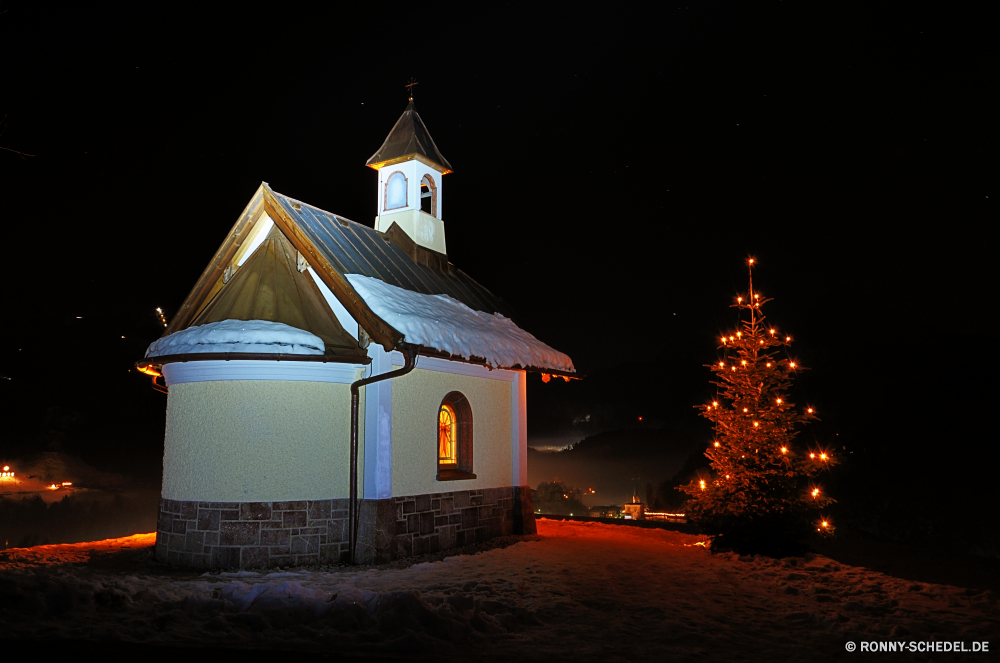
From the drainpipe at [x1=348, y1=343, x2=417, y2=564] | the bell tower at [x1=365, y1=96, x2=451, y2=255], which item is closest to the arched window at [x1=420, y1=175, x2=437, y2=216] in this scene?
the bell tower at [x1=365, y1=96, x2=451, y2=255]

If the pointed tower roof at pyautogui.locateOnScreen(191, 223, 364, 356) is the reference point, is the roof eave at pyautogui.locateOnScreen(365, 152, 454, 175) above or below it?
above

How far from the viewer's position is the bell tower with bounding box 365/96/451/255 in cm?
1451

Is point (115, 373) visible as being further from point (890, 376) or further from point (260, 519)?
point (890, 376)

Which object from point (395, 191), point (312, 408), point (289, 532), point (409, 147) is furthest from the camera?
point (395, 191)

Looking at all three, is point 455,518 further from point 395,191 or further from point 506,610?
point 395,191

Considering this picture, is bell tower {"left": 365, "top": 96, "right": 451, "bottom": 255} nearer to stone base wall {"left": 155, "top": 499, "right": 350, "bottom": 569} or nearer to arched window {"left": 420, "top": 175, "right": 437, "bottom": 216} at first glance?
arched window {"left": 420, "top": 175, "right": 437, "bottom": 216}

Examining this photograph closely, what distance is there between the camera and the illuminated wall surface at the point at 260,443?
8945mm

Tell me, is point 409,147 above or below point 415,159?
above

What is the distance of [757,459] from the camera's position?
10172mm

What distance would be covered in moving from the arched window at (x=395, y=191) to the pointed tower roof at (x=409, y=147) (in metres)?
0.34

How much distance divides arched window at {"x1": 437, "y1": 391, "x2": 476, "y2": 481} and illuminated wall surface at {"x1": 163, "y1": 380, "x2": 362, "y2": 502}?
7.17 ft

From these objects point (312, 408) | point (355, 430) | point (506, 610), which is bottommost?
point (506, 610)

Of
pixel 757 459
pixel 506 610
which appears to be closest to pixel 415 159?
pixel 757 459

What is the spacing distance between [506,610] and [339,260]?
609 centimetres
